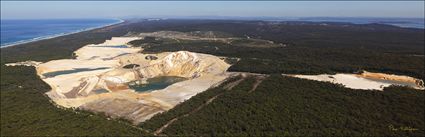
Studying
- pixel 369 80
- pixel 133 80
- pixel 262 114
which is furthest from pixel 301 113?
pixel 133 80

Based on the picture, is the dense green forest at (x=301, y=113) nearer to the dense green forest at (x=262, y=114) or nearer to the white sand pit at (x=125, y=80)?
the dense green forest at (x=262, y=114)

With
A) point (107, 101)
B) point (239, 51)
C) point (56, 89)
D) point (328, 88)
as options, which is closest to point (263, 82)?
point (328, 88)

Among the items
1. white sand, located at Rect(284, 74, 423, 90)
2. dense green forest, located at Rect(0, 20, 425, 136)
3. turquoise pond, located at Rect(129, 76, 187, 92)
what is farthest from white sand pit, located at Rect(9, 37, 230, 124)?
white sand, located at Rect(284, 74, 423, 90)

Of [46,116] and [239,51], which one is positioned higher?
[239,51]

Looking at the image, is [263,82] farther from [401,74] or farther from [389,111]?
[401,74]

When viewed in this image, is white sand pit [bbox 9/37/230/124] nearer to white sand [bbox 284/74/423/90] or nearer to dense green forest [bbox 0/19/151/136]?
dense green forest [bbox 0/19/151/136]

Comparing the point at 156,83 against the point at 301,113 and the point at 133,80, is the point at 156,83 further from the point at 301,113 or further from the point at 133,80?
the point at 301,113
